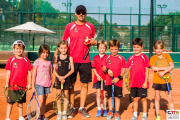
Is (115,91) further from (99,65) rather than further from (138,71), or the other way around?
(99,65)

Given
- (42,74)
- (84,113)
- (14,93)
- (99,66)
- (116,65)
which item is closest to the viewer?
(14,93)

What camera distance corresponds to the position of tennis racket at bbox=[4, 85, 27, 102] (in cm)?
422

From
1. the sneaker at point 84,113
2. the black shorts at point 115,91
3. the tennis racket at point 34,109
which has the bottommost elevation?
the sneaker at point 84,113

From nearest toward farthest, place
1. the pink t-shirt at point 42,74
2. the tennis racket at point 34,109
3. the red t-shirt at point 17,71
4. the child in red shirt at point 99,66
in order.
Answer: the tennis racket at point 34,109 < the red t-shirt at point 17,71 < the pink t-shirt at point 42,74 < the child in red shirt at point 99,66

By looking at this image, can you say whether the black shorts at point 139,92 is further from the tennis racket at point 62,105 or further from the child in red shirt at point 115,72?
the tennis racket at point 62,105

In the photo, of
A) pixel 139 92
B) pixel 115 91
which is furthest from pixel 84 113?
pixel 139 92

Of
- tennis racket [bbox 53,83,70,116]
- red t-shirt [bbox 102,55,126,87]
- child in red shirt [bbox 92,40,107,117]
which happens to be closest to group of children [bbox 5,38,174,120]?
red t-shirt [bbox 102,55,126,87]

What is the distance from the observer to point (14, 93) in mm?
4234

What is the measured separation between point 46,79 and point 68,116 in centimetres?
88

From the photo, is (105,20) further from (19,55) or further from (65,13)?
(19,55)

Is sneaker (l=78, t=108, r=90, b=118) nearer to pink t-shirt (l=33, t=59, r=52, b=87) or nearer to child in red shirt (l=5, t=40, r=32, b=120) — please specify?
pink t-shirt (l=33, t=59, r=52, b=87)

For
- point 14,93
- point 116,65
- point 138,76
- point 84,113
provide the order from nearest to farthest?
point 14,93 → point 138,76 → point 116,65 → point 84,113

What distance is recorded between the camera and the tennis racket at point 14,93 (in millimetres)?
4219

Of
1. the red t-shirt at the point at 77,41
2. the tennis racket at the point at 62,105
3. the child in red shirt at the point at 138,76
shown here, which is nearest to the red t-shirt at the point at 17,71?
the tennis racket at the point at 62,105
